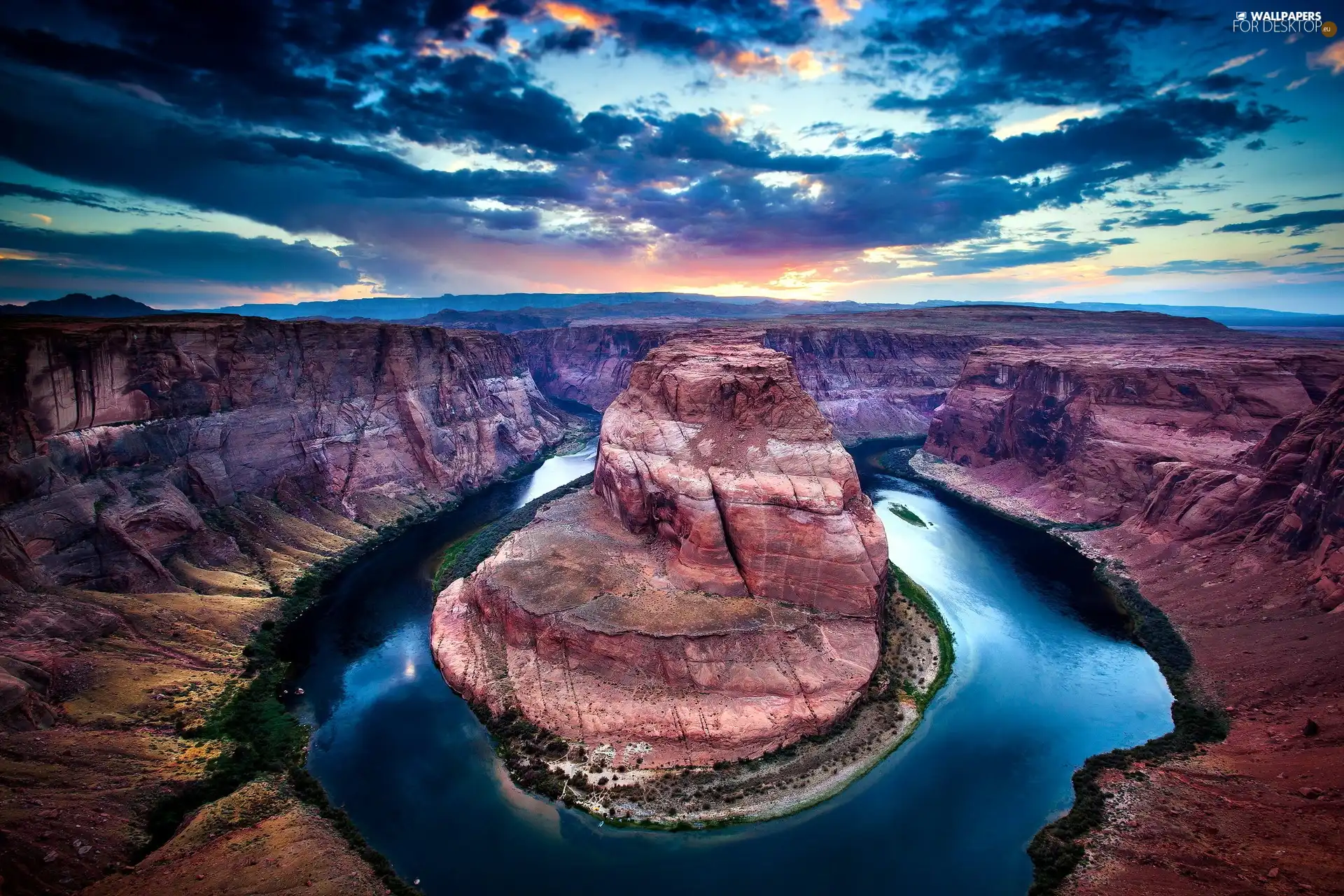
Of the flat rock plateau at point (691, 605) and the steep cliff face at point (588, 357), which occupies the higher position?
the steep cliff face at point (588, 357)

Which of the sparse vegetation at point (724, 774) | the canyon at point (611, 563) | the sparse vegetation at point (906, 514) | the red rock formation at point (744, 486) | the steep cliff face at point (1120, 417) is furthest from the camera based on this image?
the sparse vegetation at point (906, 514)

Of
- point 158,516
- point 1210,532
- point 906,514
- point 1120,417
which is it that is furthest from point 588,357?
point 1210,532

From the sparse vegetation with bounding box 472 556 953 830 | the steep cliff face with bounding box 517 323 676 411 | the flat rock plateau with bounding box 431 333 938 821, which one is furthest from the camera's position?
the steep cliff face with bounding box 517 323 676 411

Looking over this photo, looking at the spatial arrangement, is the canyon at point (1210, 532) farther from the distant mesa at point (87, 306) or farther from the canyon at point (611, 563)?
the distant mesa at point (87, 306)

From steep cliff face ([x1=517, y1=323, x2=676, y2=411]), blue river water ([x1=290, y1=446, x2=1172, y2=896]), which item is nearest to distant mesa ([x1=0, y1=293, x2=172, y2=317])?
steep cliff face ([x1=517, y1=323, x2=676, y2=411])

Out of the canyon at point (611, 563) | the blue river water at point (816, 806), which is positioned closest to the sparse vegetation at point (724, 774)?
the blue river water at point (816, 806)

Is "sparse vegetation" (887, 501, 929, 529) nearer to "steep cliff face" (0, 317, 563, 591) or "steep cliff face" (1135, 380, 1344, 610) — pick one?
"steep cliff face" (1135, 380, 1344, 610)

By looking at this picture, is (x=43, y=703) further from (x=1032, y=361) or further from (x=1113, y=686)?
(x=1032, y=361)

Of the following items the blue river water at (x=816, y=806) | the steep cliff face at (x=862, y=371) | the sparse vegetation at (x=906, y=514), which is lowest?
the blue river water at (x=816, y=806)

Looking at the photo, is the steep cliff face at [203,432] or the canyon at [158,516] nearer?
the canyon at [158,516]
